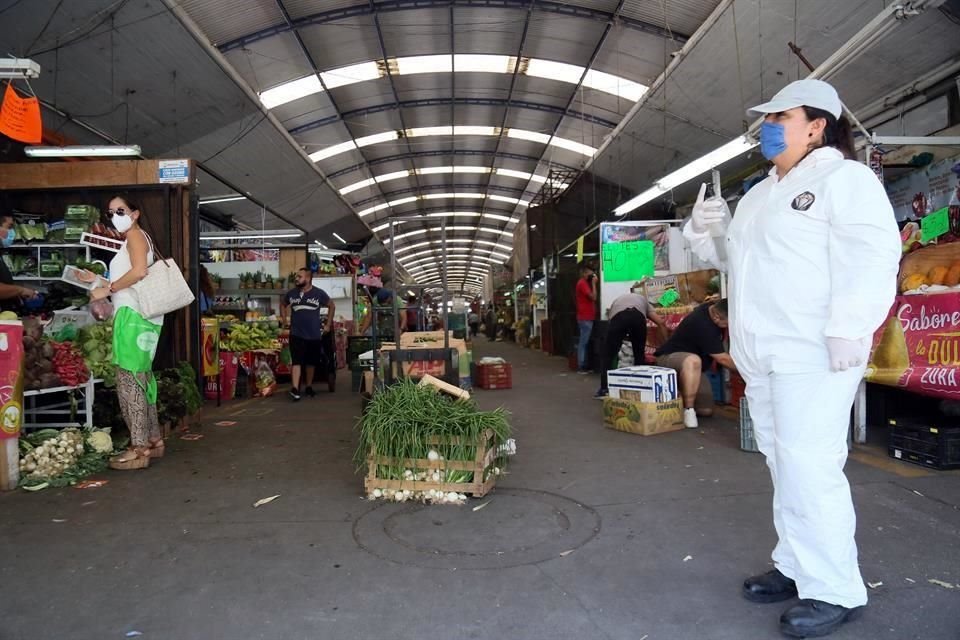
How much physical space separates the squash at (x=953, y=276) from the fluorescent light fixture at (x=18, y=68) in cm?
731

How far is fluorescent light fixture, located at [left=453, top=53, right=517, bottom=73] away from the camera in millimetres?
13586

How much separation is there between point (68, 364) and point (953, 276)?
6922mm

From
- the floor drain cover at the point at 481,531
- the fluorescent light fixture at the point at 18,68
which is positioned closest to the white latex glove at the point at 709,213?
the floor drain cover at the point at 481,531

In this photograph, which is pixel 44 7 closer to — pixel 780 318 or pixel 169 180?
pixel 169 180

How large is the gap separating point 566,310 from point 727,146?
7.15 meters

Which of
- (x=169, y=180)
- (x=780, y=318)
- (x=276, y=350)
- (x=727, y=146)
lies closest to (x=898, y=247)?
(x=780, y=318)

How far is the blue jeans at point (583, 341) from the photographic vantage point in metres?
11.0

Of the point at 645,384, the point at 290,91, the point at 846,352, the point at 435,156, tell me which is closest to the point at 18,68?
the point at 645,384

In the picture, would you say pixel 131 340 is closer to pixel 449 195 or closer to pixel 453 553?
pixel 453 553

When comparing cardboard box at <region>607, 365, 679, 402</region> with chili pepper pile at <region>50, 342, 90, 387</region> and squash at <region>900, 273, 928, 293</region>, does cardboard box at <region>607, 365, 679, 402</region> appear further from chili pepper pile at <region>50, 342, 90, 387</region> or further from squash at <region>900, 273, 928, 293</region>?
chili pepper pile at <region>50, 342, 90, 387</region>

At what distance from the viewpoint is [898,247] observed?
80.0 inches

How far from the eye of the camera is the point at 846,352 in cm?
199

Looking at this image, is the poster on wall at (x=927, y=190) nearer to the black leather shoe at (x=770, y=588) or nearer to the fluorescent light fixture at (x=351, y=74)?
the black leather shoe at (x=770, y=588)

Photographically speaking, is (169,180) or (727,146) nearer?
(169,180)
